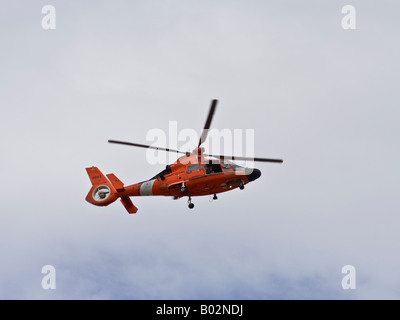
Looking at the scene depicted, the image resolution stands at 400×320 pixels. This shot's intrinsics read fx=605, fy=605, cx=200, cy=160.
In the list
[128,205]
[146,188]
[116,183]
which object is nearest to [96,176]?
[116,183]

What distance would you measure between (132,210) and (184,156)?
6.94 metres

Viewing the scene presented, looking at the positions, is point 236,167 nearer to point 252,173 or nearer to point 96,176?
point 252,173

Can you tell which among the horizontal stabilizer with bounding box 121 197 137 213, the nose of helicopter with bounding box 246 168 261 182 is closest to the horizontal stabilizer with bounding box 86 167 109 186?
the horizontal stabilizer with bounding box 121 197 137 213

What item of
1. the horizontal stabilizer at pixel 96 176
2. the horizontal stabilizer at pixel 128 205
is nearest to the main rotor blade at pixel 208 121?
the horizontal stabilizer at pixel 128 205

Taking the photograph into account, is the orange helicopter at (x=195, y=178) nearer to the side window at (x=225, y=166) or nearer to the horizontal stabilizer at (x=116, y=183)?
the side window at (x=225, y=166)

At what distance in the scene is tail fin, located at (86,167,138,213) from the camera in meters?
49.0

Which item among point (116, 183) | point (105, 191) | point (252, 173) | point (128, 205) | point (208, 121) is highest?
point (208, 121)

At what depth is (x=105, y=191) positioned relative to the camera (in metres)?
49.6

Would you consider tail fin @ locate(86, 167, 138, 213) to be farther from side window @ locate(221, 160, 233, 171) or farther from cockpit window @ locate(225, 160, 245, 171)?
cockpit window @ locate(225, 160, 245, 171)

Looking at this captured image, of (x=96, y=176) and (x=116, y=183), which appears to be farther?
(x=96, y=176)

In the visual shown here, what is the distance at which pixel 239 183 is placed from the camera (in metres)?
45.5

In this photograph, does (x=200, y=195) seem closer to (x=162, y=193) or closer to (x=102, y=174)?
(x=162, y=193)
